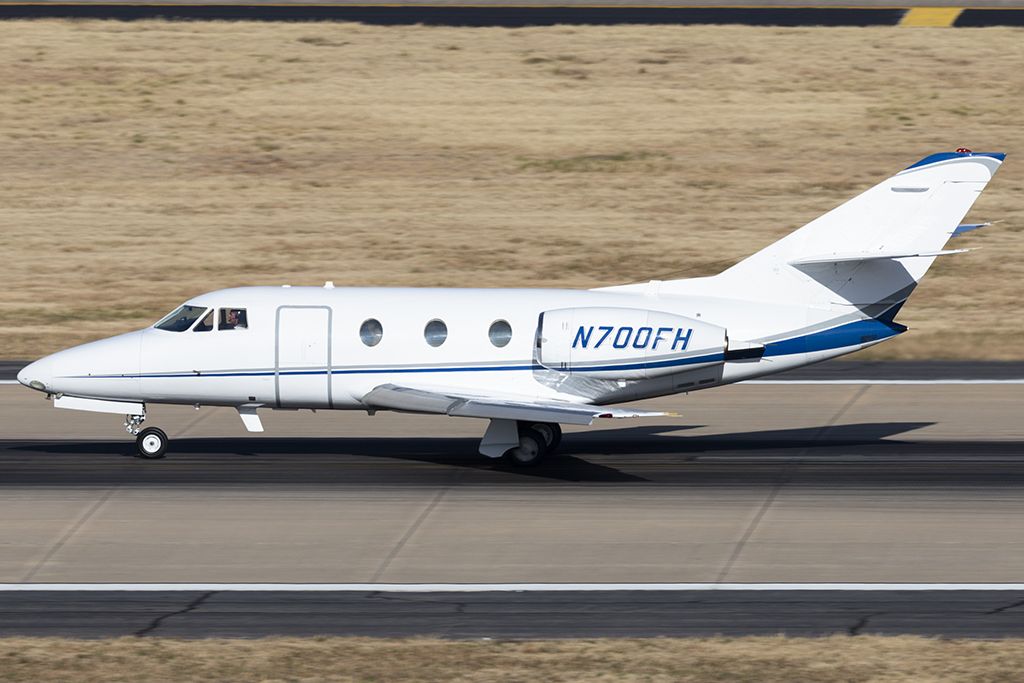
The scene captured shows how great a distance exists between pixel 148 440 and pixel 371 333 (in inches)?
148

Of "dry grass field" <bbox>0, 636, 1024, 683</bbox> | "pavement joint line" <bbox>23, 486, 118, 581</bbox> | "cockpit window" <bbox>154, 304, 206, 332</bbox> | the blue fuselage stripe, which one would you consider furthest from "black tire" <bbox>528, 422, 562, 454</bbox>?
"dry grass field" <bbox>0, 636, 1024, 683</bbox>

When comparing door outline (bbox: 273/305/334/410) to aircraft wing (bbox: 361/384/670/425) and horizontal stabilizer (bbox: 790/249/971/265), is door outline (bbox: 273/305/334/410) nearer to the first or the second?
aircraft wing (bbox: 361/384/670/425)

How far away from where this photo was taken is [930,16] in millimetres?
56719

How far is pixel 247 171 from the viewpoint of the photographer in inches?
1876

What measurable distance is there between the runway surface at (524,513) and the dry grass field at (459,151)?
11.1 m

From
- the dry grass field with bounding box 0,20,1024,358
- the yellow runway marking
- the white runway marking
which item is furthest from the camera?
the yellow runway marking

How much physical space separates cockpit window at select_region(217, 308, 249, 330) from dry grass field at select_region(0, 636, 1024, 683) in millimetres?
8028

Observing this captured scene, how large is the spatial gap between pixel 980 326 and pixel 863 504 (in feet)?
54.1

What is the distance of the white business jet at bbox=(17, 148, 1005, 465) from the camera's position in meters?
22.5

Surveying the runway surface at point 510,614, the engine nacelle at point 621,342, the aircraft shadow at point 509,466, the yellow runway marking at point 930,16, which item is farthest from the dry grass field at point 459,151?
the runway surface at point 510,614

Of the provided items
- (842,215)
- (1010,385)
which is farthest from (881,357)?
(842,215)

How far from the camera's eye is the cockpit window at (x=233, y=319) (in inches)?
899

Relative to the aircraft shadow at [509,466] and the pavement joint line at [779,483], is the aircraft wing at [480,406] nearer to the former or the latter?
the aircraft shadow at [509,466]

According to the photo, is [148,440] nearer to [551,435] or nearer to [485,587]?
[551,435]
